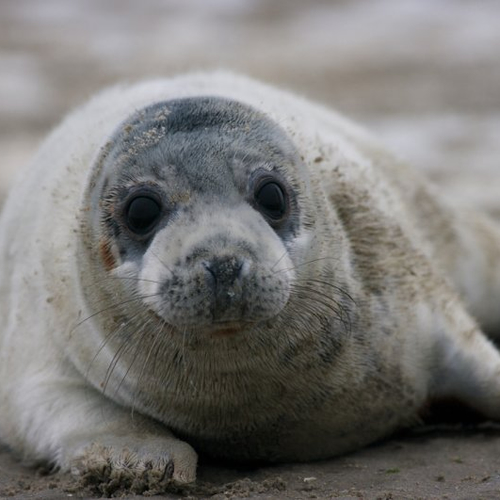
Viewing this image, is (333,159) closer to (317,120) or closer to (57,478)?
(317,120)

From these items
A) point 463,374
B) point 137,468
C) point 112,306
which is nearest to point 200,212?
point 112,306

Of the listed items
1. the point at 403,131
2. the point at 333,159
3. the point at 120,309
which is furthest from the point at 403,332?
the point at 403,131

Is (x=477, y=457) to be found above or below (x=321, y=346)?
below

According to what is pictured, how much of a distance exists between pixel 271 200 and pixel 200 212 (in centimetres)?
32

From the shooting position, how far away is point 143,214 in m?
3.99

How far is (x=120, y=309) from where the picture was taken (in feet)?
13.5

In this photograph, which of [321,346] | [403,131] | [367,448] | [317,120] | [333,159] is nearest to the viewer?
[321,346]

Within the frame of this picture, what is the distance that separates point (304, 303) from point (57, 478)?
107cm

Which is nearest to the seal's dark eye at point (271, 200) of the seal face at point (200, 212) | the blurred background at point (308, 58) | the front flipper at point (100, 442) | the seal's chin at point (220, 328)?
the seal face at point (200, 212)

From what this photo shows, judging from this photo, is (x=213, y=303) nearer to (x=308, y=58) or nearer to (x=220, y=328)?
(x=220, y=328)

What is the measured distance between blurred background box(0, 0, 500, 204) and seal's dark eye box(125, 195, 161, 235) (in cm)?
524

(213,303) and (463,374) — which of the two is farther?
(463,374)

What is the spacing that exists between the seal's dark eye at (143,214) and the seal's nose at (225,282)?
1.43ft

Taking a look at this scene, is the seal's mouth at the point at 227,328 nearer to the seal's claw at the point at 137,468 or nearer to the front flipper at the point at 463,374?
the seal's claw at the point at 137,468
